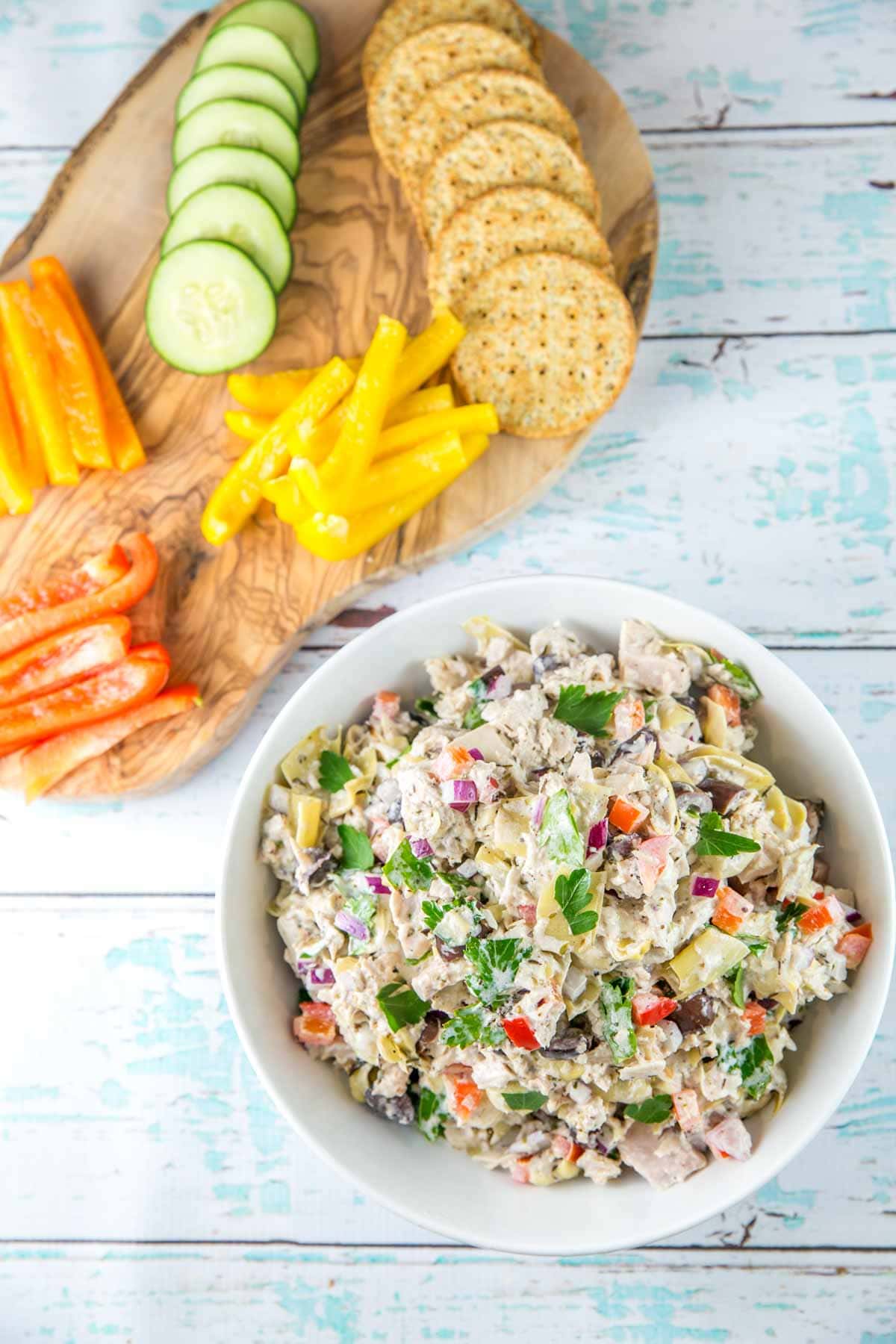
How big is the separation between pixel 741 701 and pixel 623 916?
0.71 m

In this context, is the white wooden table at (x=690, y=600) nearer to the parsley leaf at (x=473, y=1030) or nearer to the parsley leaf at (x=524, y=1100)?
the parsley leaf at (x=524, y=1100)

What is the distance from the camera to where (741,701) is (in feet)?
9.41

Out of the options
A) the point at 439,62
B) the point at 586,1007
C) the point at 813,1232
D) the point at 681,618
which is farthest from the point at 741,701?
the point at 439,62

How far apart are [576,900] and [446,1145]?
88cm

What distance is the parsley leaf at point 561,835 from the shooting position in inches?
96.0

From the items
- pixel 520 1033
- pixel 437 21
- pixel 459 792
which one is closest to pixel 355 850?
pixel 459 792

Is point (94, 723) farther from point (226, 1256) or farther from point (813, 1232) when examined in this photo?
point (813, 1232)

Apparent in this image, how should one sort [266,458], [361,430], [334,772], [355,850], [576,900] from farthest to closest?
[266,458] < [361,430] < [334,772] < [355,850] < [576,900]

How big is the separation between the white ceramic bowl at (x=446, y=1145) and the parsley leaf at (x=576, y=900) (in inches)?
28.2

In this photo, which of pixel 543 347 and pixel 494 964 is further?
pixel 543 347

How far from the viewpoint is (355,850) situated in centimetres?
280

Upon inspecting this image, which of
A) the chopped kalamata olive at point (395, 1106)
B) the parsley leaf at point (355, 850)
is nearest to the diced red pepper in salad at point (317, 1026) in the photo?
the chopped kalamata olive at point (395, 1106)

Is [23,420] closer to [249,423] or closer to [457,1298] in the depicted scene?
[249,423]

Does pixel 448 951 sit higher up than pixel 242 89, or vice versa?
pixel 242 89
